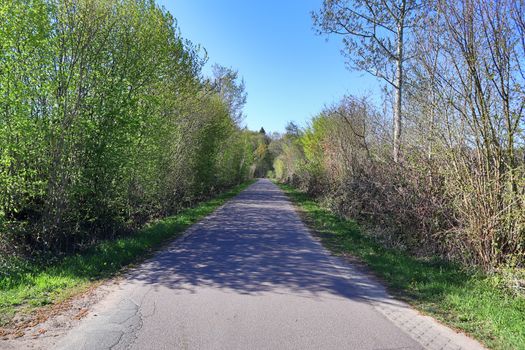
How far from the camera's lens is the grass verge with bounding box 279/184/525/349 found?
4.61 metres

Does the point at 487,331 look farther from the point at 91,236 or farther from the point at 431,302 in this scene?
the point at 91,236

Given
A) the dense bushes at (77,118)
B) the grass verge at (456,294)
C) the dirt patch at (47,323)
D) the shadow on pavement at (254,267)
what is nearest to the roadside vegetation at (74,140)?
the dense bushes at (77,118)

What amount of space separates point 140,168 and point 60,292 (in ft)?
20.0

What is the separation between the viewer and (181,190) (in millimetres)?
19609

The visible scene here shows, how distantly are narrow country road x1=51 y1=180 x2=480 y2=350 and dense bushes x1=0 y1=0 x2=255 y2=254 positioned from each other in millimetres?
2693

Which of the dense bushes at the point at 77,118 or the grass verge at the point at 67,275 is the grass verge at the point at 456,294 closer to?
the grass verge at the point at 67,275

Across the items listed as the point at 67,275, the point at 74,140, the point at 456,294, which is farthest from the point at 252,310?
the point at 74,140

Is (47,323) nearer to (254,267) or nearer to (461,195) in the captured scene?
(254,267)

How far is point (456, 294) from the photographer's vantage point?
5789 millimetres

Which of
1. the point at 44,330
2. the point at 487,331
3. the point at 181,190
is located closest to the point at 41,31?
the point at 44,330

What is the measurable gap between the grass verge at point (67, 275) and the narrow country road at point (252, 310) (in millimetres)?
Result: 618

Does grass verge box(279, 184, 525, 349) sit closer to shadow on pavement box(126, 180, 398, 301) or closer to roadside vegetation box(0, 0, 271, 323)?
shadow on pavement box(126, 180, 398, 301)

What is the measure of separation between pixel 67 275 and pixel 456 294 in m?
6.29

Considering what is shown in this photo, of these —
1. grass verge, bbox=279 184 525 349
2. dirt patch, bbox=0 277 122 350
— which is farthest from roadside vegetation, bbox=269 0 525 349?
dirt patch, bbox=0 277 122 350
